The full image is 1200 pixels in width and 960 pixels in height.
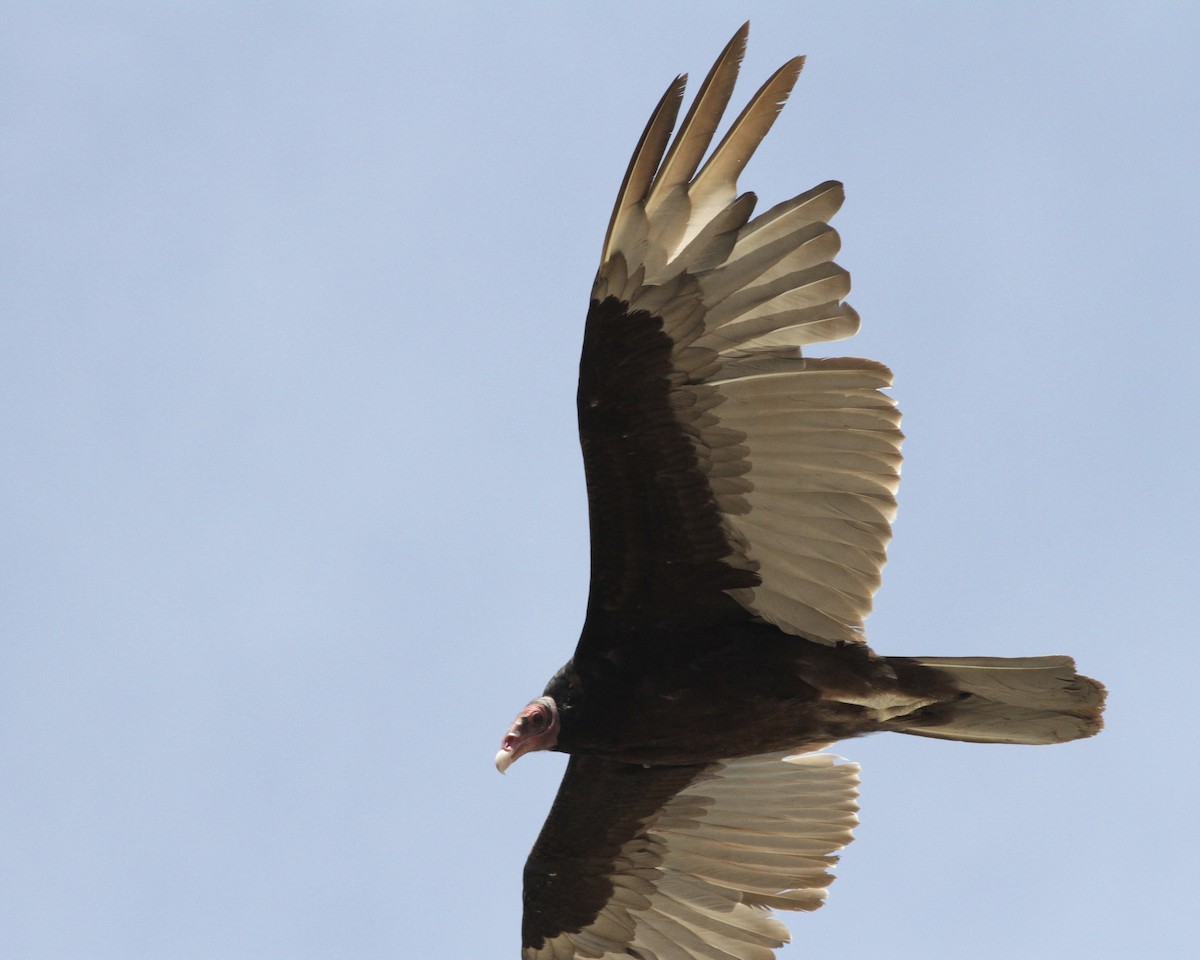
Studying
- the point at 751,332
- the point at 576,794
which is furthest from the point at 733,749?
the point at 751,332

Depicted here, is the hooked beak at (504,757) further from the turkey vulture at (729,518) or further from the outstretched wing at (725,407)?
the outstretched wing at (725,407)

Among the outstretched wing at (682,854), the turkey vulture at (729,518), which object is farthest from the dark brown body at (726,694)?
the outstretched wing at (682,854)

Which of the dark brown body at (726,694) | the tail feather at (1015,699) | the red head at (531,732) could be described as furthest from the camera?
the red head at (531,732)

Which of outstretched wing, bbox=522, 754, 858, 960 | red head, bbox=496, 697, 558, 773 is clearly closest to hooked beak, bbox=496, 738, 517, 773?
red head, bbox=496, 697, 558, 773

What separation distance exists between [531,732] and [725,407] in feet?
5.15

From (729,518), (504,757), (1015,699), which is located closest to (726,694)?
(729,518)

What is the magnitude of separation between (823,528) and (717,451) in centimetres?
50

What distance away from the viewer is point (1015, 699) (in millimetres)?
5785

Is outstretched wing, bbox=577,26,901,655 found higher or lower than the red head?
higher

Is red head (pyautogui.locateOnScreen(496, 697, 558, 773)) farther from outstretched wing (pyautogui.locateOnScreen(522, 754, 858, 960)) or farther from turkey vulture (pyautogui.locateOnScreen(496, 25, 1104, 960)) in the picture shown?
outstretched wing (pyautogui.locateOnScreen(522, 754, 858, 960))

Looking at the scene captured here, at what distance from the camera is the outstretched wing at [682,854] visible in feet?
22.1

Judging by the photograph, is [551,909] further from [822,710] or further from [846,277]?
[846,277]

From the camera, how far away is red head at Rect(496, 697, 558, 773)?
240 inches

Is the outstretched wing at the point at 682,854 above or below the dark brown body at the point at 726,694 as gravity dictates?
below
